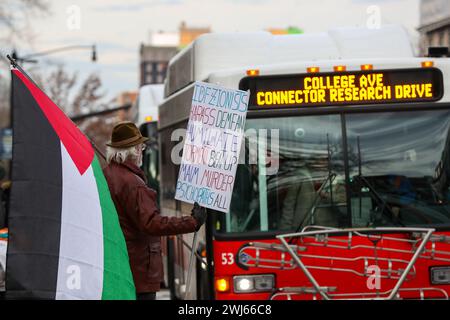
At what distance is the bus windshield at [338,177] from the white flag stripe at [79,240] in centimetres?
355

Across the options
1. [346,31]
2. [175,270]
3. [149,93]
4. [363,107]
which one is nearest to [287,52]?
[346,31]

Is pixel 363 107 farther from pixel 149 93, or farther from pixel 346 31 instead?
pixel 149 93

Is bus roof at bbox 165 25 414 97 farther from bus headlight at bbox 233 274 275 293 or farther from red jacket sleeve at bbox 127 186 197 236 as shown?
red jacket sleeve at bbox 127 186 197 236

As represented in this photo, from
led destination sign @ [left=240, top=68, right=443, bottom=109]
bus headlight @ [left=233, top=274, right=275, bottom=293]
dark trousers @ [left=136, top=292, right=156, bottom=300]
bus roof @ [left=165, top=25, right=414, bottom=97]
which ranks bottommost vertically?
bus headlight @ [left=233, top=274, right=275, bottom=293]

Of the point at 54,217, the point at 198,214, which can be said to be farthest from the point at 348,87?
the point at 54,217

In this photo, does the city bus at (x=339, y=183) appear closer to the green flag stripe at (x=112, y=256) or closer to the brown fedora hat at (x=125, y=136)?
the brown fedora hat at (x=125, y=136)

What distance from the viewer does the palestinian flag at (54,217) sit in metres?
5.00

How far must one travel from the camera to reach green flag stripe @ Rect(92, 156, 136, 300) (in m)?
5.51

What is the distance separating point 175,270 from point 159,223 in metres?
6.79

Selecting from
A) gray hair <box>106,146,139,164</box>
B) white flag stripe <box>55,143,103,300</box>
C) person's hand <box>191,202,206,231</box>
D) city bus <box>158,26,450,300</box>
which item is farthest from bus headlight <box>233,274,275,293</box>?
white flag stripe <box>55,143,103,300</box>

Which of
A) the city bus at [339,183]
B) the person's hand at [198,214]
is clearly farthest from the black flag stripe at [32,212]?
the city bus at [339,183]

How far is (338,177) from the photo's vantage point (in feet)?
29.5

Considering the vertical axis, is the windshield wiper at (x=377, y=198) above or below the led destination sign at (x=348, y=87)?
below

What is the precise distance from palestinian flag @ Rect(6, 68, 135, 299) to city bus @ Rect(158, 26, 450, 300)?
323cm
